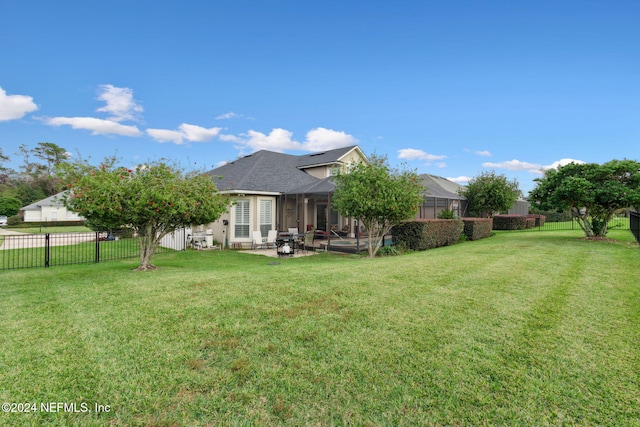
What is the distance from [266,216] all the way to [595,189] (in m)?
16.0

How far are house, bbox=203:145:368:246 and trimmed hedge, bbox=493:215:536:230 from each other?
46.5 feet

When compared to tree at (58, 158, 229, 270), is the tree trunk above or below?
below

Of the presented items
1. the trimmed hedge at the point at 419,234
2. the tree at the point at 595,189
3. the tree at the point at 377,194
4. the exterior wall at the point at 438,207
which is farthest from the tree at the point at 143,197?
the tree at the point at 595,189

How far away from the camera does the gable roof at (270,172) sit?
664 inches

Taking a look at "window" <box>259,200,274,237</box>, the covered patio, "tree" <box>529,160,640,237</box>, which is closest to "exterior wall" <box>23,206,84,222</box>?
the covered patio

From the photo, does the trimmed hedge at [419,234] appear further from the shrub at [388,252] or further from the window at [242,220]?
the window at [242,220]

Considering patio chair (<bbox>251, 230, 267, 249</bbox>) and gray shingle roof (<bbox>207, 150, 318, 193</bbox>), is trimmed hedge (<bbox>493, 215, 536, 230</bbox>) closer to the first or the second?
gray shingle roof (<bbox>207, 150, 318, 193</bbox>)

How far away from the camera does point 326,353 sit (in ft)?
11.1

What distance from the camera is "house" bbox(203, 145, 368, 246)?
16156mm

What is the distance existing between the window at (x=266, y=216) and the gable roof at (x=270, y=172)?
31.5 inches

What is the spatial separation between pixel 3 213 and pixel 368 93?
43509 mm

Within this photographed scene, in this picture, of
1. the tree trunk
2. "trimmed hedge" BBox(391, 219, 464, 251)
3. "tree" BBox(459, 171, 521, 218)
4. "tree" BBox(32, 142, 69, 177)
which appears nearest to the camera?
the tree trunk

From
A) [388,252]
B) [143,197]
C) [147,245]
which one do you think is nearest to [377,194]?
[388,252]

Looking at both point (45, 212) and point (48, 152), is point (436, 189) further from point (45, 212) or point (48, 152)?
point (48, 152)
